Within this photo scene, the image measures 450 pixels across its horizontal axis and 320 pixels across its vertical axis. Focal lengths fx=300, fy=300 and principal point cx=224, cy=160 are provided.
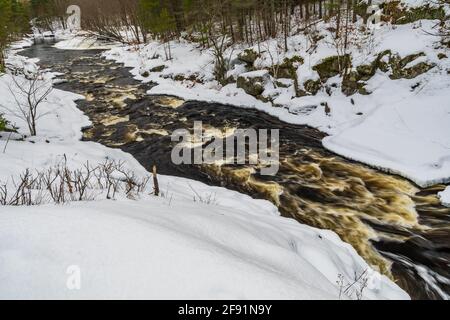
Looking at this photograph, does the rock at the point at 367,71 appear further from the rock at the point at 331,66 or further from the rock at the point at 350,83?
the rock at the point at 331,66

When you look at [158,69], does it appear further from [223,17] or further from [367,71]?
[367,71]

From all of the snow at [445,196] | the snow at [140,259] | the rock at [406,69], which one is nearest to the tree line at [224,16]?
the rock at [406,69]

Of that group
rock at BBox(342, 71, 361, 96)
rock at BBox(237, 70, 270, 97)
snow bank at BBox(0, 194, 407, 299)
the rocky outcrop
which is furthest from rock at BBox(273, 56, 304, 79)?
snow bank at BBox(0, 194, 407, 299)

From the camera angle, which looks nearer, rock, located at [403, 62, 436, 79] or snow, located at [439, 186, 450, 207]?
snow, located at [439, 186, 450, 207]

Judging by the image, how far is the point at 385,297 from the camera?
15.1 ft

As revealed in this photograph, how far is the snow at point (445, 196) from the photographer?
752 cm

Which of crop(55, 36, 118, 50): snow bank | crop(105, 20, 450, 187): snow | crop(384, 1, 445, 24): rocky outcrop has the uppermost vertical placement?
crop(55, 36, 118, 50): snow bank

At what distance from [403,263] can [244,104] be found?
1171cm

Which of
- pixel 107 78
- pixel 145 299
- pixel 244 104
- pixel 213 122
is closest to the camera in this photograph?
pixel 145 299

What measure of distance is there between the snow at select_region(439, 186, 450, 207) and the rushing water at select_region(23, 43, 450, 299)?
6.5 inches

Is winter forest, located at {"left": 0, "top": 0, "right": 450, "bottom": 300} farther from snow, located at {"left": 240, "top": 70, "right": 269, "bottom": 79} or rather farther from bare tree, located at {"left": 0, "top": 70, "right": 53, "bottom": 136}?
bare tree, located at {"left": 0, "top": 70, "right": 53, "bottom": 136}

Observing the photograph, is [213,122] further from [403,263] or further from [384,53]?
[403,263]

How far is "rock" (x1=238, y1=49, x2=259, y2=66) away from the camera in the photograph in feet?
60.4
